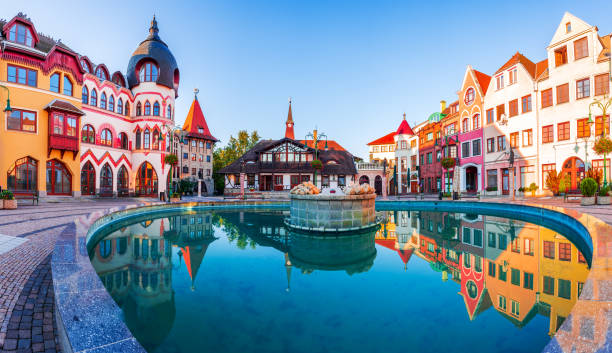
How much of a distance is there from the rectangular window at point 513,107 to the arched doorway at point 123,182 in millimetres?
39107

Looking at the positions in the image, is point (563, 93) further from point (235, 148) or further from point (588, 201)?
point (235, 148)

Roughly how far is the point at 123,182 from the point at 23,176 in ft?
28.2

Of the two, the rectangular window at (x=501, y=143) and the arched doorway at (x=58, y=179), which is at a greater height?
the rectangular window at (x=501, y=143)

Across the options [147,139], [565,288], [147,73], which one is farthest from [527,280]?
[147,73]

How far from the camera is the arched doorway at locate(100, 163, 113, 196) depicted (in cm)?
2834

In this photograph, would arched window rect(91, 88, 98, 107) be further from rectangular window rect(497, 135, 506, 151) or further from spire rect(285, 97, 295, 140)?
rectangular window rect(497, 135, 506, 151)

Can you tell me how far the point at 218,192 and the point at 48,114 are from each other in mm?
22801

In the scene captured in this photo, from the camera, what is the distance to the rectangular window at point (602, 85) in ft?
73.6

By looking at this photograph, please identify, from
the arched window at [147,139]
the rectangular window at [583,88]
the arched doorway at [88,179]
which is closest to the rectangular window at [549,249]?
the rectangular window at [583,88]

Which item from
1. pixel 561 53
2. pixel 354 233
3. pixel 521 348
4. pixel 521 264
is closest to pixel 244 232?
pixel 354 233

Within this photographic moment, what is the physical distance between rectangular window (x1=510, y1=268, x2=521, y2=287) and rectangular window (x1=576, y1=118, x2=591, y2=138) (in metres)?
23.7

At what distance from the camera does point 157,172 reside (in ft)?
102

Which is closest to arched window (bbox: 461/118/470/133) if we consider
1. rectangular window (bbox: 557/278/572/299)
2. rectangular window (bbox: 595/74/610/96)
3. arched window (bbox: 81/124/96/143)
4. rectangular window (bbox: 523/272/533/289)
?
rectangular window (bbox: 595/74/610/96)

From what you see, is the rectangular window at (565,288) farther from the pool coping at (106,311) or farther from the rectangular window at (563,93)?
the rectangular window at (563,93)
